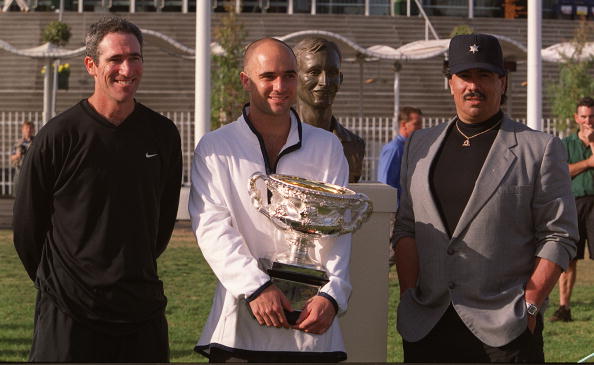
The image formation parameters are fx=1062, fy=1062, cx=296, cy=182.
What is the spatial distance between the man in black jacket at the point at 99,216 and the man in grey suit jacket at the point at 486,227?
3.92 ft

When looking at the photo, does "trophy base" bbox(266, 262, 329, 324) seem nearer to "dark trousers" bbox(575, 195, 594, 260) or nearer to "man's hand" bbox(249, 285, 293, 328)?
"man's hand" bbox(249, 285, 293, 328)

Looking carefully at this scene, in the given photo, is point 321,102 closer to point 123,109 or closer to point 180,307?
point 123,109

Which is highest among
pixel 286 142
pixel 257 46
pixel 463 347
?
pixel 257 46

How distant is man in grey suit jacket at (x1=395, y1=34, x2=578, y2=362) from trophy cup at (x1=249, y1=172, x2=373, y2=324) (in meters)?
0.66

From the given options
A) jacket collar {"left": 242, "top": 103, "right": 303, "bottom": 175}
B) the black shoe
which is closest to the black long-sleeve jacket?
jacket collar {"left": 242, "top": 103, "right": 303, "bottom": 175}

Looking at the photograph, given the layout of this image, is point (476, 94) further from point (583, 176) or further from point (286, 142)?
point (583, 176)

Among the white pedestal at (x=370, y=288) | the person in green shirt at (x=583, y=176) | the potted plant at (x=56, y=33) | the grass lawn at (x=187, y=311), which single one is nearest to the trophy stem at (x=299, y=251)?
the white pedestal at (x=370, y=288)

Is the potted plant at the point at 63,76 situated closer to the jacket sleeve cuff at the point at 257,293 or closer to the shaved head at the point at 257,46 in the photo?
the shaved head at the point at 257,46

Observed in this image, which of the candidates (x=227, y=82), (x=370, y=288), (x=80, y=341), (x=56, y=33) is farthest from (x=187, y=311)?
(x=56, y=33)

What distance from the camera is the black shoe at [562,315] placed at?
975 centimetres

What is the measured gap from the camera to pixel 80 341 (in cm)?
412

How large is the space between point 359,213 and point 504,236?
79 cm

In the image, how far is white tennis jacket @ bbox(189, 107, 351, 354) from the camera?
402cm

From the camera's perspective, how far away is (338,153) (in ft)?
14.1
